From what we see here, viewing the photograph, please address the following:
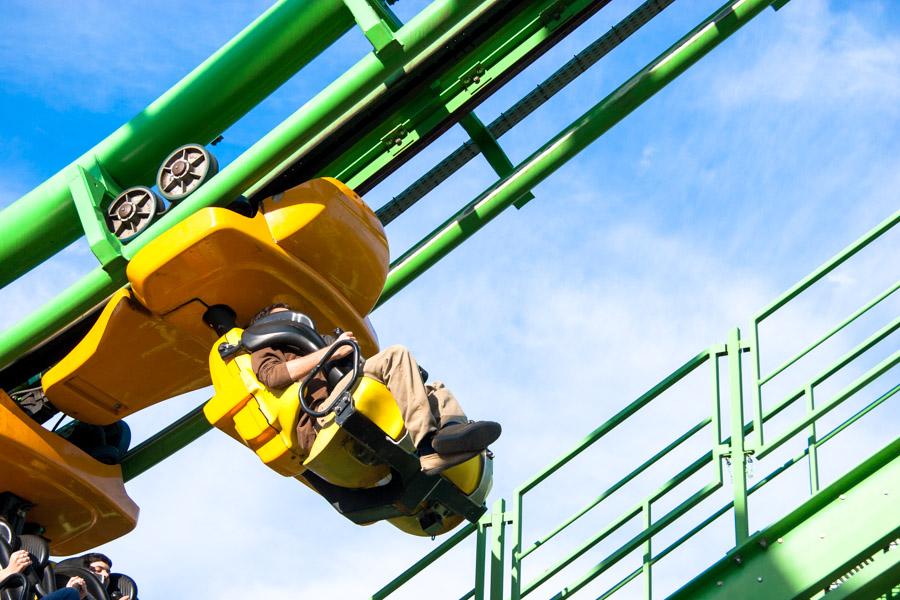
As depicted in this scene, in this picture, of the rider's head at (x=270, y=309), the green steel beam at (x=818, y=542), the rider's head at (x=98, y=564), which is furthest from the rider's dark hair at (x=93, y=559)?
the green steel beam at (x=818, y=542)

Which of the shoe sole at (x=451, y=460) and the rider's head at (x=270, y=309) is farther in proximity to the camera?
the rider's head at (x=270, y=309)

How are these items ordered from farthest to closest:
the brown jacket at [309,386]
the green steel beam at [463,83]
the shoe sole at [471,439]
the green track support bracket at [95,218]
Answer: the green steel beam at [463,83], the green track support bracket at [95,218], the brown jacket at [309,386], the shoe sole at [471,439]

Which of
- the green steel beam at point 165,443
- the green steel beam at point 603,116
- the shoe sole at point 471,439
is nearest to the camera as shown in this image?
the shoe sole at point 471,439

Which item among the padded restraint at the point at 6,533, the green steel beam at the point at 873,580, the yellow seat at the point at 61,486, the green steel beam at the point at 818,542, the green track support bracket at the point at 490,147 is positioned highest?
the green track support bracket at the point at 490,147

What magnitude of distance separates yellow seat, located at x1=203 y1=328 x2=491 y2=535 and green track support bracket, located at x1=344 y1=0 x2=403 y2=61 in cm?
137

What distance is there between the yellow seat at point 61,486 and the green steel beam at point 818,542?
3115 mm

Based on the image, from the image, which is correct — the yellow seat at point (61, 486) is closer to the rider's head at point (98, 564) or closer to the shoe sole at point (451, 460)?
the rider's head at point (98, 564)

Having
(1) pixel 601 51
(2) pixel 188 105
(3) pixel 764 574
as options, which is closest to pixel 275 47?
(2) pixel 188 105

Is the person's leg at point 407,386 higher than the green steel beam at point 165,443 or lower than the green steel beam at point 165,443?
lower

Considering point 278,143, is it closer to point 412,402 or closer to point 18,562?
point 412,402

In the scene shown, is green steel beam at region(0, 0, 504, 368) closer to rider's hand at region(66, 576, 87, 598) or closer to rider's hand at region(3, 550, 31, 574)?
rider's hand at region(3, 550, 31, 574)

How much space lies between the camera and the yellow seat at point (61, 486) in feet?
23.4

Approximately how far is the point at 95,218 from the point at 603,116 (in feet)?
7.63

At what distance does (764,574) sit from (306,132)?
2.60m
